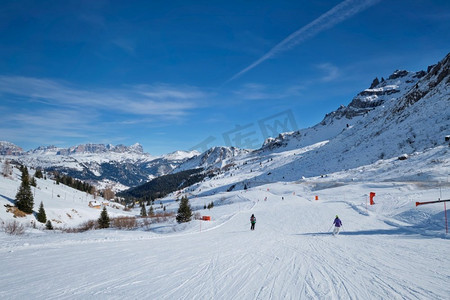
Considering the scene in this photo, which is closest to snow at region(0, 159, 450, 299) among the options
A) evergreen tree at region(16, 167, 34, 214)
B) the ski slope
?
the ski slope

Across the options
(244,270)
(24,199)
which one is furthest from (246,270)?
(24,199)

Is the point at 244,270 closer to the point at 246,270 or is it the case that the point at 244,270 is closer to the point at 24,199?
the point at 246,270

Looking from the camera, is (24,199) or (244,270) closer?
(244,270)

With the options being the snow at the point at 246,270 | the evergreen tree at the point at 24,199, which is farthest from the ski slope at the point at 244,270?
the evergreen tree at the point at 24,199

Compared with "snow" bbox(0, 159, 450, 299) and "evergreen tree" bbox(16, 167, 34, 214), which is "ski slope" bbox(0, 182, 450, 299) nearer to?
"snow" bbox(0, 159, 450, 299)

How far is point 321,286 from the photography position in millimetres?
6508

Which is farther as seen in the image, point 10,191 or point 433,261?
point 10,191

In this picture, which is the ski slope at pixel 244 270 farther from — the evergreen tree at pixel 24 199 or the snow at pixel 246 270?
the evergreen tree at pixel 24 199

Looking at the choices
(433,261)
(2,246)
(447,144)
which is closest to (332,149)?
(447,144)

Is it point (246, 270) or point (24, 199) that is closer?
point (246, 270)

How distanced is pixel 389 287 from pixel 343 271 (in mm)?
1584

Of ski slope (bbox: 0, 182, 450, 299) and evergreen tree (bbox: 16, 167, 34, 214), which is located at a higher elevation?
evergreen tree (bbox: 16, 167, 34, 214)

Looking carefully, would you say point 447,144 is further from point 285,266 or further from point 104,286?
point 104,286

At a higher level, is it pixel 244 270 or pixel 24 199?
pixel 24 199
